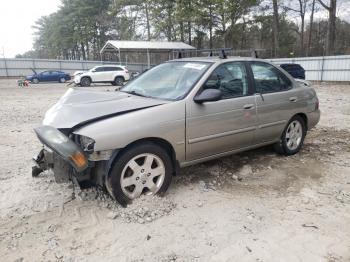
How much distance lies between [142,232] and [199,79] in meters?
1.97

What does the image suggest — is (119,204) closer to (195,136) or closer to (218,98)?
(195,136)

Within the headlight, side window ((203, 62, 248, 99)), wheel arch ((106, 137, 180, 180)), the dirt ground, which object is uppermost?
side window ((203, 62, 248, 99))

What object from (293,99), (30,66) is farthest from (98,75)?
(293,99)

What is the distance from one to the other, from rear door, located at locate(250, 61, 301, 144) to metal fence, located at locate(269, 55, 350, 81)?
18.4 m

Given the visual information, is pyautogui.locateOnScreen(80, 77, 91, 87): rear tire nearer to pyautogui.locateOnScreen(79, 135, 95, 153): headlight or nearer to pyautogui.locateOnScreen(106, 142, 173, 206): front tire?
pyautogui.locateOnScreen(106, 142, 173, 206): front tire

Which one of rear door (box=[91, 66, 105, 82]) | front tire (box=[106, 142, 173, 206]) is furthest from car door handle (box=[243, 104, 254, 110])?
rear door (box=[91, 66, 105, 82])

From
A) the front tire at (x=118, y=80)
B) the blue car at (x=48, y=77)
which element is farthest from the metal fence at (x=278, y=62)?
the front tire at (x=118, y=80)

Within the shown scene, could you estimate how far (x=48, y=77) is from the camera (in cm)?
2950

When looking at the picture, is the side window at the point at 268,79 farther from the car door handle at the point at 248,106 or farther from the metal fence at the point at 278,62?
the metal fence at the point at 278,62

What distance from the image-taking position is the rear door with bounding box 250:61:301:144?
4906 mm

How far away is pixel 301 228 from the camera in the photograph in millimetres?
3381

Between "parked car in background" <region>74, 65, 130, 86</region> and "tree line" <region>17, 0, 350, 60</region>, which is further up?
"tree line" <region>17, 0, 350, 60</region>

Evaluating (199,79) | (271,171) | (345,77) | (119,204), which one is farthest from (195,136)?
(345,77)

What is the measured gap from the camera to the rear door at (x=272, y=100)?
193 inches
